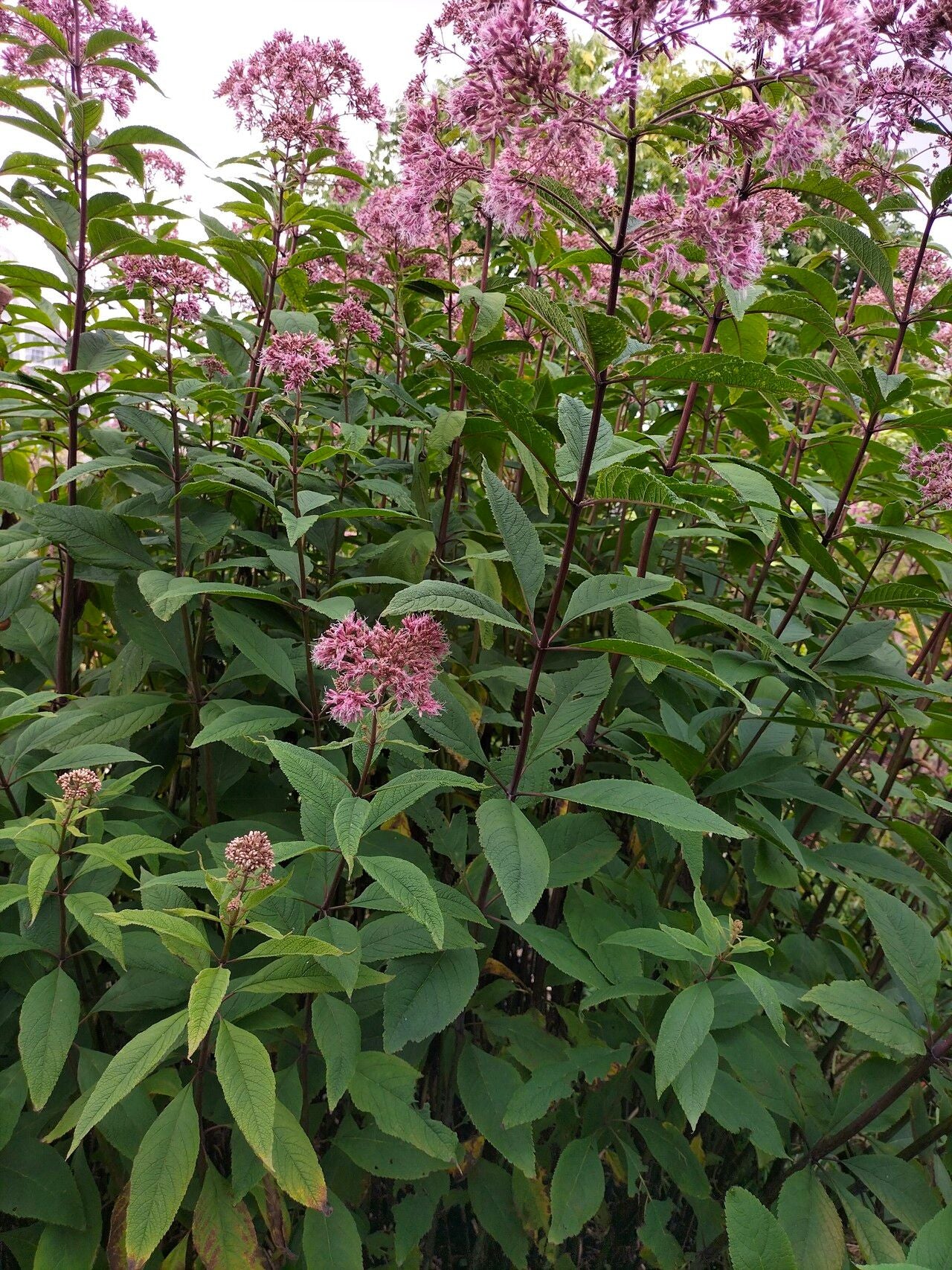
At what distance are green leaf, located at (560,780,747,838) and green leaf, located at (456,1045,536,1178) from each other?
1.89 feet

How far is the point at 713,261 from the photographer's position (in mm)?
1333

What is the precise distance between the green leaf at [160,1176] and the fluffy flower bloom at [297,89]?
7.46 feet

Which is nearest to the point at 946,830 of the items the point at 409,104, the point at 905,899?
the point at 905,899

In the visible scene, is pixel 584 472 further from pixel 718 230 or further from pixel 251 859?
pixel 251 859

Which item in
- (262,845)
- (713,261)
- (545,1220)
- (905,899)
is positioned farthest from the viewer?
(905,899)

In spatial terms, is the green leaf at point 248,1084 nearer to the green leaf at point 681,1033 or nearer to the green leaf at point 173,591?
the green leaf at point 681,1033

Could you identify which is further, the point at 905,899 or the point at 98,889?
the point at 905,899

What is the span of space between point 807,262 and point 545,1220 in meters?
2.45

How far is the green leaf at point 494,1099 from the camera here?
1477mm

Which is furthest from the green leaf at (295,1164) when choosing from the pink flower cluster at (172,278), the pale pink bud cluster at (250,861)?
the pink flower cluster at (172,278)

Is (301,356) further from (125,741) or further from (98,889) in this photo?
(98,889)

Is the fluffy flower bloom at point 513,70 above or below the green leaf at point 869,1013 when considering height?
above

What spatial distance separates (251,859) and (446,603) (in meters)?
0.43

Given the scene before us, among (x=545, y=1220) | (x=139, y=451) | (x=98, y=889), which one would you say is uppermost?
(x=139, y=451)
